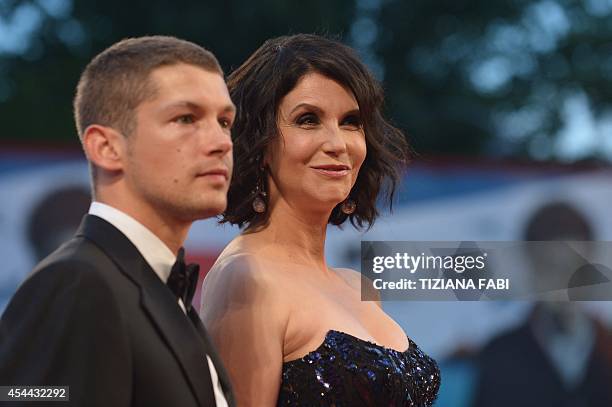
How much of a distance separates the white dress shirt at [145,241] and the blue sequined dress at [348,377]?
0.65 m

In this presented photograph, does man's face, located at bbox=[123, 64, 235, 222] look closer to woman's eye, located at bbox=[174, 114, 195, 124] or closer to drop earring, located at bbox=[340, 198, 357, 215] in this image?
woman's eye, located at bbox=[174, 114, 195, 124]

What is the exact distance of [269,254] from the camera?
2.98 metres

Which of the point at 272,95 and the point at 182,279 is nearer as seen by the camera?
the point at 182,279

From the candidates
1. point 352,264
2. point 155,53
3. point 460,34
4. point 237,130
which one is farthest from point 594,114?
point 155,53

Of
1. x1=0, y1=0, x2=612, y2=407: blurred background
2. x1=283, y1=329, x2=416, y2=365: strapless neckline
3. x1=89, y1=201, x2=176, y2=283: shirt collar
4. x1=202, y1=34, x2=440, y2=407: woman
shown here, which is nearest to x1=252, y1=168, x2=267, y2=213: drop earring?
x1=202, y1=34, x2=440, y2=407: woman

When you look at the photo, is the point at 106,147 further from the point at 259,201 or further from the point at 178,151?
the point at 259,201

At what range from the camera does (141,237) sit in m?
2.09

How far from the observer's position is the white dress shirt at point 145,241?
208cm

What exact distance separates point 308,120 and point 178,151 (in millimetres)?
966

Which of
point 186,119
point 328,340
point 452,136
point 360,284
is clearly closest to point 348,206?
point 360,284

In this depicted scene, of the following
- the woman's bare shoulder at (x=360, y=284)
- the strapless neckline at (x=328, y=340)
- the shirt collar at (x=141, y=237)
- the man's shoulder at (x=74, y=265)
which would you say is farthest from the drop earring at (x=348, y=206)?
the man's shoulder at (x=74, y=265)

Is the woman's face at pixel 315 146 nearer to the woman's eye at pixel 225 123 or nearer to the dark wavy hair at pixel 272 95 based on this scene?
the dark wavy hair at pixel 272 95

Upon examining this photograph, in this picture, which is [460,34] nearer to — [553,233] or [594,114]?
[594,114]

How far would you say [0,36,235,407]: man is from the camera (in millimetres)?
1870
